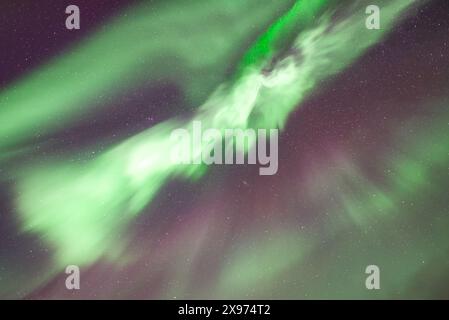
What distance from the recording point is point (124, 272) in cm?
152

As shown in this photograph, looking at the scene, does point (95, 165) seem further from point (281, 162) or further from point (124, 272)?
point (281, 162)

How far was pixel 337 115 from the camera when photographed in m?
1.54

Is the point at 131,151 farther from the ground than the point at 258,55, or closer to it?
closer to it

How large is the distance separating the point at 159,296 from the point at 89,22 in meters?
0.95

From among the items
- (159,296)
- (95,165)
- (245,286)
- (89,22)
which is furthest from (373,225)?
(89,22)

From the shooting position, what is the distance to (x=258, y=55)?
1.55m

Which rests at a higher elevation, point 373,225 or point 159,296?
point 373,225

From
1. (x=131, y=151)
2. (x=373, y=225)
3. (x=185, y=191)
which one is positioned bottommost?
(x=373, y=225)
